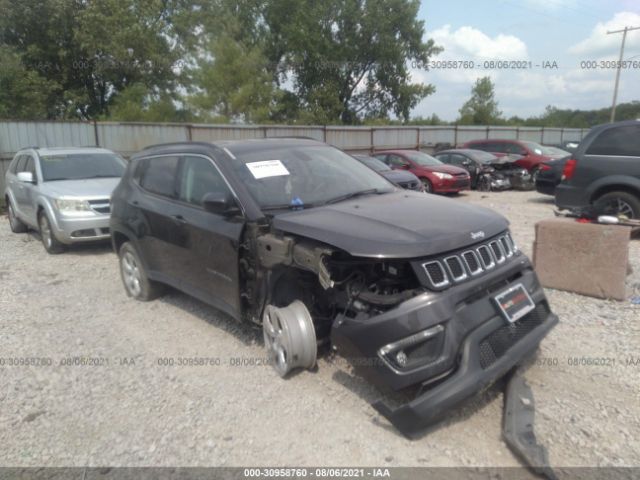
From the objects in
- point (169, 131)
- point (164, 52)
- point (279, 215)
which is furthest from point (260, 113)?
Result: point (279, 215)

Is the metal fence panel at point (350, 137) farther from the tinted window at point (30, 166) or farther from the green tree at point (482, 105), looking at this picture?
the green tree at point (482, 105)

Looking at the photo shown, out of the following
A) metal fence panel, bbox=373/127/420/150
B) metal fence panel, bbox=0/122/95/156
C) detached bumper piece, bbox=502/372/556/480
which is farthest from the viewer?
A: metal fence panel, bbox=373/127/420/150

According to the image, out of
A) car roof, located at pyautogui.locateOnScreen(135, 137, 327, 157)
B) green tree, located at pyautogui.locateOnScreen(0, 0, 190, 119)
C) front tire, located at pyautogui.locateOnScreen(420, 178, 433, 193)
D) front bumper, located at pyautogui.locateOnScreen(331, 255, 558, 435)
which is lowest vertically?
front tire, located at pyautogui.locateOnScreen(420, 178, 433, 193)

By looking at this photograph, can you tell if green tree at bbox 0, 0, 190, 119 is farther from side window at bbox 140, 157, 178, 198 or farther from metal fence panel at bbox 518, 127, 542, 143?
side window at bbox 140, 157, 178, 198

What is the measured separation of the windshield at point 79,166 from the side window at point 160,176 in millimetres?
3966

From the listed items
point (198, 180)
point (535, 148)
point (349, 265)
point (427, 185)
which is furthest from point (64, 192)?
point (535, 148)

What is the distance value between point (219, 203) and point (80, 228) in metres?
4.92

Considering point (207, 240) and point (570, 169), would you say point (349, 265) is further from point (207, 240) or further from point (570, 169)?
point (570, 169)

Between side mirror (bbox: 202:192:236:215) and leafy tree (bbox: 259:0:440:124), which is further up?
leafy tree (bbox: 259:0:440:124)

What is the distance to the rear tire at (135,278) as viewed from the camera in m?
5.46

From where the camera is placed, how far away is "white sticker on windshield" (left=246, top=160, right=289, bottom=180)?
408 centimetres

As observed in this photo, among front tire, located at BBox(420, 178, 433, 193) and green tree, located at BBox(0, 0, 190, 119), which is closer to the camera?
front tire, located at BBox(420, 178, 433, 193)

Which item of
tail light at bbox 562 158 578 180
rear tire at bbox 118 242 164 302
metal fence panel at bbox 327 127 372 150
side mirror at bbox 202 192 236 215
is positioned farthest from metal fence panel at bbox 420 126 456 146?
side mirror at bbox 202 192 236 215

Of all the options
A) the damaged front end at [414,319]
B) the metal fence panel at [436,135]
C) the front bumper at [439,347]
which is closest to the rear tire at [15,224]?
the damaged front end at [414,319]
